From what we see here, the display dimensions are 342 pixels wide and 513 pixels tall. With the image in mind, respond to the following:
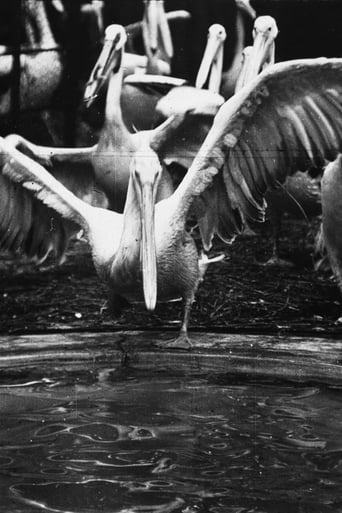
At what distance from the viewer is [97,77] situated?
708 centimetres

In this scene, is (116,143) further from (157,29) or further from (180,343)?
(180,343)

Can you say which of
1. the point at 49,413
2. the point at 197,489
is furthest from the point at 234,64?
the point at 197,489

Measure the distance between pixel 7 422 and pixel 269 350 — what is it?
1857 millimetres

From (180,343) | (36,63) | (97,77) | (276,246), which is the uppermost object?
(36,63)

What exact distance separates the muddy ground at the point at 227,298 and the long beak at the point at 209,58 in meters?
0.98

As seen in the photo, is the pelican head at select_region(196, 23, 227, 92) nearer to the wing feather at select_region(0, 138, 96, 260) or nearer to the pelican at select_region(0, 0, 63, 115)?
the pelican at select_region(0, 0, 63, 115)

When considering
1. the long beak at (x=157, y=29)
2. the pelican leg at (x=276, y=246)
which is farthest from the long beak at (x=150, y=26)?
the pelican leg at (x=276, y=246)

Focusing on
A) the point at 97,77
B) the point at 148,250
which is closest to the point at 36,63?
the point at 97,77

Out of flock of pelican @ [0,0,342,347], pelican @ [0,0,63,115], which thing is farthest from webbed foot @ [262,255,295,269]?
pelican @ [0,0,63,115]

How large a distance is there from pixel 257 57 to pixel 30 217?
1.62m

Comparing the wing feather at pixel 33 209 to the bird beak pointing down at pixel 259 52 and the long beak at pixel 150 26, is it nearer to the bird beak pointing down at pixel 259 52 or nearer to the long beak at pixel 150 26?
the long beak at pixel 150 26

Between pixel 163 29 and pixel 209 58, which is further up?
pixel 163 29

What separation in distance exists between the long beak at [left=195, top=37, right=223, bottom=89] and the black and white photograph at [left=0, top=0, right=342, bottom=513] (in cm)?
1

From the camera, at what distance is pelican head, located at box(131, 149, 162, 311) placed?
6.18 meters
